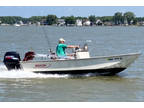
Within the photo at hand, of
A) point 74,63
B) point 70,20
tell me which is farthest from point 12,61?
point 70,20

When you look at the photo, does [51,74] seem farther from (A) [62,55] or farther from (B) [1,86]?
(B) [1,86]

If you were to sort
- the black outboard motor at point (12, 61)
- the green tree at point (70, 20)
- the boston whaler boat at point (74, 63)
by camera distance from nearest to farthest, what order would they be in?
the boston whaler boat at point (74, 63), the black outboard motor at point (12, 61), the green tree at point (70, 20)

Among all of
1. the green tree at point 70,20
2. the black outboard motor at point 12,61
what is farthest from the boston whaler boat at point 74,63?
the green tree at point 70,20

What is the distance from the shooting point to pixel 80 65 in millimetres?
18219

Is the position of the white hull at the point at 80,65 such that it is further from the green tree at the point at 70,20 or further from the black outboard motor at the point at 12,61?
the green tree at the point at 70,20

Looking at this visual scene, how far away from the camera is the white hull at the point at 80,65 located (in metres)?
18.1

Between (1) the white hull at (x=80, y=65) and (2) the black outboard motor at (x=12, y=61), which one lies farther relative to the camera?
(2) the black outboard motor at (x=12, y=61)

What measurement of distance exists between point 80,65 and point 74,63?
28 cm

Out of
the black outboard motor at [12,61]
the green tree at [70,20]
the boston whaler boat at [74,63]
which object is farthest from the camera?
the green tree at [70,20]

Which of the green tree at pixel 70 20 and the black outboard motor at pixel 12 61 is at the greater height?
the black outboard motor at pixel 12 61

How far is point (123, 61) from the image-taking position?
1839cm

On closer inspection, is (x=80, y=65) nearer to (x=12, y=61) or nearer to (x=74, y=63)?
(x=74, y=63)

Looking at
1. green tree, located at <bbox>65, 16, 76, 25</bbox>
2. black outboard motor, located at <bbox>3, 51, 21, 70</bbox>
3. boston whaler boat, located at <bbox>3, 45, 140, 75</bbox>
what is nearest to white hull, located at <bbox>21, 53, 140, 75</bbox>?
boston whaler boat, located at <bbox>3, 45, 140, 75</bbox>
